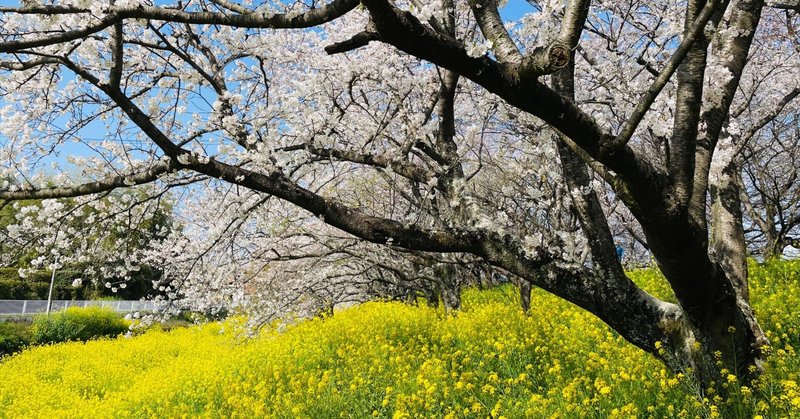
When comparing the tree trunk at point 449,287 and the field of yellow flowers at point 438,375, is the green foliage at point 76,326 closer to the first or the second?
the field of yellow flowers at point 438,375

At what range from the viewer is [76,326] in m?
22.3

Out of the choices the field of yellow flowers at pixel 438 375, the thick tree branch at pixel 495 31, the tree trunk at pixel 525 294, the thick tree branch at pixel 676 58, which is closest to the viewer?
the thick tree branch at pixel 676 58

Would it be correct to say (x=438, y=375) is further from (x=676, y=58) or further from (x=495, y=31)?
(x=676, y=58)

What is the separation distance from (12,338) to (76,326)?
2.99 m

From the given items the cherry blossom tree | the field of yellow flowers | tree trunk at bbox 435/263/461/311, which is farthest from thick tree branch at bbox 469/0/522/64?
tree trunk at bbox 435/263/461/311

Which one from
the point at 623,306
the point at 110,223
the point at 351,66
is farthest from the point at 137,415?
the point at 623,306

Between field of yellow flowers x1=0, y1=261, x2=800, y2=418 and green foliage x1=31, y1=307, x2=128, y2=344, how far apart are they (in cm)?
859

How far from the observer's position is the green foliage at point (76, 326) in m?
21.2

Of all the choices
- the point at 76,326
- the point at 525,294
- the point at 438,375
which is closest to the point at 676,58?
the point at 438,375

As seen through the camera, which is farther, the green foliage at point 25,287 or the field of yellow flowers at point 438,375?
the green foliage at point 25,287

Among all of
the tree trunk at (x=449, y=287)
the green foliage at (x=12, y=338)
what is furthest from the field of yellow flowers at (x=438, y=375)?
the green foliage at (x=12, y=338)

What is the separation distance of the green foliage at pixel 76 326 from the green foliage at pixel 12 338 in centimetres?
31

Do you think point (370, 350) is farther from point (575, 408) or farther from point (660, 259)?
point (660, 259)

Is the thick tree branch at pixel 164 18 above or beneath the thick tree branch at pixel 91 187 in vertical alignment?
above
